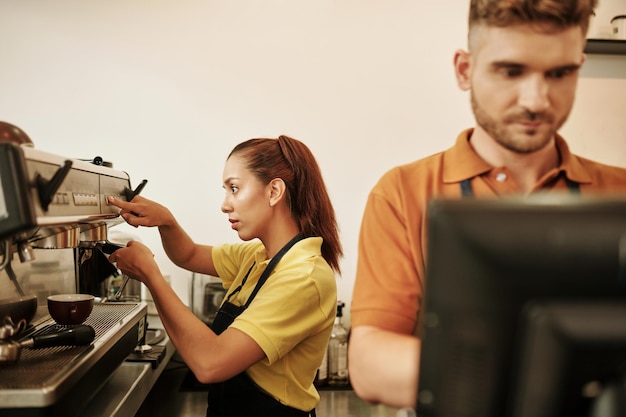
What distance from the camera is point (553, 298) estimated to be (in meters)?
0.43

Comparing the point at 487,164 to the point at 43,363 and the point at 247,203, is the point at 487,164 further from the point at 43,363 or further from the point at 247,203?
the point at 43,363

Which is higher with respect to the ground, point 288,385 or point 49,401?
point 49,401

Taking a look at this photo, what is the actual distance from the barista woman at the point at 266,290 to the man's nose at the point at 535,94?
66cm

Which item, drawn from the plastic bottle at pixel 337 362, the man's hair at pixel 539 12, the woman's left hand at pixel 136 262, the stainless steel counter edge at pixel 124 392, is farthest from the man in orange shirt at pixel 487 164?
the plastic bottle at pixel 337 362

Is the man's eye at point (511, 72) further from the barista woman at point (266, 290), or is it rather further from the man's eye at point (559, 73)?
the barista woman at point (266, 290)

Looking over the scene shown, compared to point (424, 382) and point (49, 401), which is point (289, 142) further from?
point (424, 382)

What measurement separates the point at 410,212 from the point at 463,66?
293 millimetres

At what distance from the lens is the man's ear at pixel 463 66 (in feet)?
3.14

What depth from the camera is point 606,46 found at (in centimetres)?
233

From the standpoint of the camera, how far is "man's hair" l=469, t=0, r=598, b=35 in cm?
84

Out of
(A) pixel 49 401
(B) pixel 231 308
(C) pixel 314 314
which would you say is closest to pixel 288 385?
(C) pixel 314 314

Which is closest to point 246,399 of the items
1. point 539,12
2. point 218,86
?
point 539,12

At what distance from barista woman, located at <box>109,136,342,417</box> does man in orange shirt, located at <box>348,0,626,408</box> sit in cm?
37

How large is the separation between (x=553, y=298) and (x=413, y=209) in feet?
1.70
